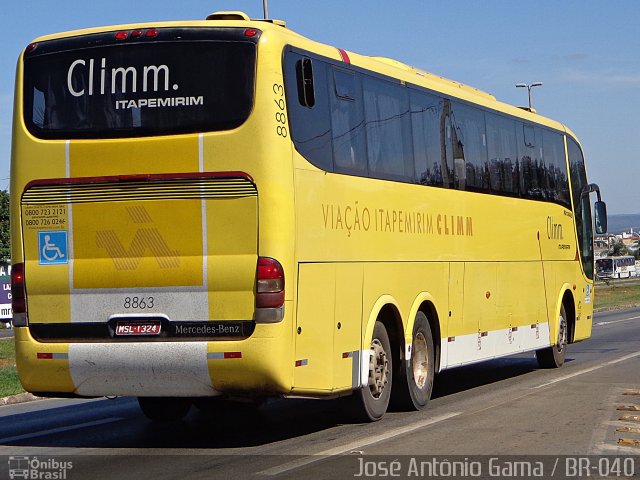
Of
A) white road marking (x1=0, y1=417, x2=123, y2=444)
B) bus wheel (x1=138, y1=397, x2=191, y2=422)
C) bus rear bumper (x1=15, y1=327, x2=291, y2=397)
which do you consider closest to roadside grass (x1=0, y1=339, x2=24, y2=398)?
white road marking (x1=0, y1=417, x2=123, y2=444)

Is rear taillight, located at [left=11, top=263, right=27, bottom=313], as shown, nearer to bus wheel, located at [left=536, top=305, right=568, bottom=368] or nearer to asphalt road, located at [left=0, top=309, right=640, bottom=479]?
asphalt road, located at [left=0, top=309, right=640, bottom=479]

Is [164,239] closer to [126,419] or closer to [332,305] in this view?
[332,305]

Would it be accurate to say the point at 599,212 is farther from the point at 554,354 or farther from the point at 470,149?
the point at 470,149

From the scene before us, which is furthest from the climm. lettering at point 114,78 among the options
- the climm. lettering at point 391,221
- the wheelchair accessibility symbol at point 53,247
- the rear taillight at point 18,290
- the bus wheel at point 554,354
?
the bus wheel at point 554,354

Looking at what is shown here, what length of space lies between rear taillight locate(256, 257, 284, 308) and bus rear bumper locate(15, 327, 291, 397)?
34cm

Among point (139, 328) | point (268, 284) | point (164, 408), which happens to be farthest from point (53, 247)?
point (164, 408)

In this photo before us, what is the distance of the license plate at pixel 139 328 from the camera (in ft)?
36.7

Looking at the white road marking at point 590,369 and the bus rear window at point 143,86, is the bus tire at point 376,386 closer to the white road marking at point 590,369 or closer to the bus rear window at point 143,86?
the bus rear window at point 143,86

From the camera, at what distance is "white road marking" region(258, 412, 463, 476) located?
992cm

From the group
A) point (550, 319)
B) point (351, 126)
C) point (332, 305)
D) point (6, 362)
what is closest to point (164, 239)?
point (332, 305)

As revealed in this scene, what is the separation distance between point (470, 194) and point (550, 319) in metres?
4.65

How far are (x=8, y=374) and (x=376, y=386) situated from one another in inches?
395

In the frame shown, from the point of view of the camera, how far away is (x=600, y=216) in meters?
23.5

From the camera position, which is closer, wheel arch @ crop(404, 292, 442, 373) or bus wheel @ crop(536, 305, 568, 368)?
wheel arch @ crop(404, 292, 442, 373)
